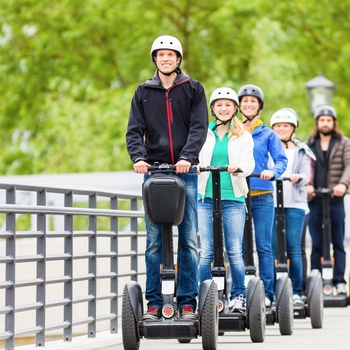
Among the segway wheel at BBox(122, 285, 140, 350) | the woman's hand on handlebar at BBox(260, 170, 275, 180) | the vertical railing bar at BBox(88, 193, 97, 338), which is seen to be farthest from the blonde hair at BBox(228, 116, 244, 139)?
the segway wheel at BBox(122, 285, 140, 350)

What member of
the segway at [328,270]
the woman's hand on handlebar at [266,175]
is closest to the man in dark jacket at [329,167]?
the segway at [328,270]

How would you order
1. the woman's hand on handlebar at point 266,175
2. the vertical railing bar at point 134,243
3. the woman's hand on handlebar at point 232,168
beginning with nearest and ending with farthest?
the woman's hand on handlebar at point 232,168 < the woman's hand on handlebar at point 266,175 < the vertical railing bar at point 134,243

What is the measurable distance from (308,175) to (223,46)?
87.2ft

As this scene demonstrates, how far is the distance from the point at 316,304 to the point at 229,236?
6.28ft

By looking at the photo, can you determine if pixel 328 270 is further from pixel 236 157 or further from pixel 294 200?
pixel 236 157

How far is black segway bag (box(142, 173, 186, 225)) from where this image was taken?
9.02 metres

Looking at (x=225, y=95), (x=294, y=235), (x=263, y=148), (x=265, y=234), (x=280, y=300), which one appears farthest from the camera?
(x=294, y=235)

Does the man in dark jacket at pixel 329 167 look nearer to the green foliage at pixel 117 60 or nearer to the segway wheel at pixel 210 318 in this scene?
the segway wheel at pixel 210 318

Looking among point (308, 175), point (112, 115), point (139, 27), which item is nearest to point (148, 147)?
point (308, 175)

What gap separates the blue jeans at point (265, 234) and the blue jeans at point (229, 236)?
993mm

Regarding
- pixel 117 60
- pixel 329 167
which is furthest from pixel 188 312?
pixel 117 60

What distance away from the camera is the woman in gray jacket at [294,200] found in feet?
41.4

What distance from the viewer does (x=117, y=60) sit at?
3981 cm

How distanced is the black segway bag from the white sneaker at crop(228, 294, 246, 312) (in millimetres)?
1432
